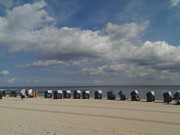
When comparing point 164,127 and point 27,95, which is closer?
point 164,127

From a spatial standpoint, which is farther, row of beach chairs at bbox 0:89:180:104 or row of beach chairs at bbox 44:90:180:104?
row of beach chairs at bbox 44:90:180:104

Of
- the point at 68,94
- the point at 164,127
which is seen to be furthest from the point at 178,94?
the point at 68,94

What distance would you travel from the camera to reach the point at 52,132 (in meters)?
6.93

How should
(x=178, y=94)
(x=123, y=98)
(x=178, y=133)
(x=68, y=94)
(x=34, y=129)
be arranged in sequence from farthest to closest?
(x=68, y=94)
(x=123, y=98)
(x=178, y=94)
(x=34, y=129)
(x=178, y=133)

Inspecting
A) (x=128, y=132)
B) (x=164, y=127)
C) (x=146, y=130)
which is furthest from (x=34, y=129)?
(x=164, y=127)

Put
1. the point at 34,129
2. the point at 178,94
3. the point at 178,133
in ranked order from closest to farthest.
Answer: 1. the point at 178,133
2. the point at 34,129
3. the point at 178,94

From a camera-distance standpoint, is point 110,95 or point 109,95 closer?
point 110,95

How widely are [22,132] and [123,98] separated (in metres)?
18.7

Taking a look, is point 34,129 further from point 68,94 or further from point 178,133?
point 68,94

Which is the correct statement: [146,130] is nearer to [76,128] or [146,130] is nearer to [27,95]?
[76,128]

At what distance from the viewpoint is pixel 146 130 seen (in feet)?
23.7

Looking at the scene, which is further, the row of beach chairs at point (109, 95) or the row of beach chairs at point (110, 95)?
the row of beach chairs at point (109, 95)

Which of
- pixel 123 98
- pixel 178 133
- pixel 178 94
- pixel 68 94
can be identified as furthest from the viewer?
pixel 68 94

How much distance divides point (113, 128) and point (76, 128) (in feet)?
5.17
